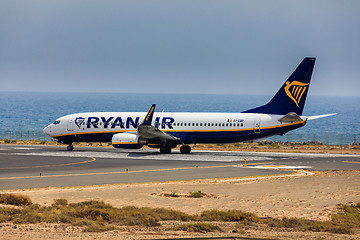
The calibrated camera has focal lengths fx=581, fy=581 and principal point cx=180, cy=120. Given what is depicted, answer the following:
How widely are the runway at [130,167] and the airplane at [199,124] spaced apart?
198cm

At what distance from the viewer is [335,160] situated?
4800 centimetres

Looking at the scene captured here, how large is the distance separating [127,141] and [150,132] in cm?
219

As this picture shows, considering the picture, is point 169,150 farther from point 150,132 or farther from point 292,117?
point 292,117

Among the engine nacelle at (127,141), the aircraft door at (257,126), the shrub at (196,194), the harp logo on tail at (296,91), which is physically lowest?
the shrub at (196,194)

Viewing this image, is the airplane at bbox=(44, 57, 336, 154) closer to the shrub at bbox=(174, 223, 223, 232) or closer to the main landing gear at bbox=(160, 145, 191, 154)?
the main landing gear at bbox=(160, 145, 191, 154)

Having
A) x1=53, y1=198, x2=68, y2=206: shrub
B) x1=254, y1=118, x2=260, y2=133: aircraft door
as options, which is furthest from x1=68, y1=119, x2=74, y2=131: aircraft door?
x1=53, y1=198, x2=68, y2=206: shrub

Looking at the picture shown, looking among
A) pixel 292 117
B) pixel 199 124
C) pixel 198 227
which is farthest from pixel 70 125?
pixel 198 227

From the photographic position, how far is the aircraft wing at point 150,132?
5044 cm

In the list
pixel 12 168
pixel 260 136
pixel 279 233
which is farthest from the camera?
pixel 260 136

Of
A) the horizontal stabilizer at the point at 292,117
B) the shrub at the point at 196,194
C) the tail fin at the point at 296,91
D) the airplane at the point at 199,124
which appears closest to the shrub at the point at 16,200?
the shrub at the point at 196,194

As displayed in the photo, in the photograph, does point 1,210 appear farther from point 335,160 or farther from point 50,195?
point 335,160

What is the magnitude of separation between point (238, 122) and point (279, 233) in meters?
33.2

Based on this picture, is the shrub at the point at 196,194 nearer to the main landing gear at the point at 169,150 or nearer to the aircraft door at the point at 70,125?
the main landing gear at the point at 169,150

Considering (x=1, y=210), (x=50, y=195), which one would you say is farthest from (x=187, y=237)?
(x=50, y=195)
